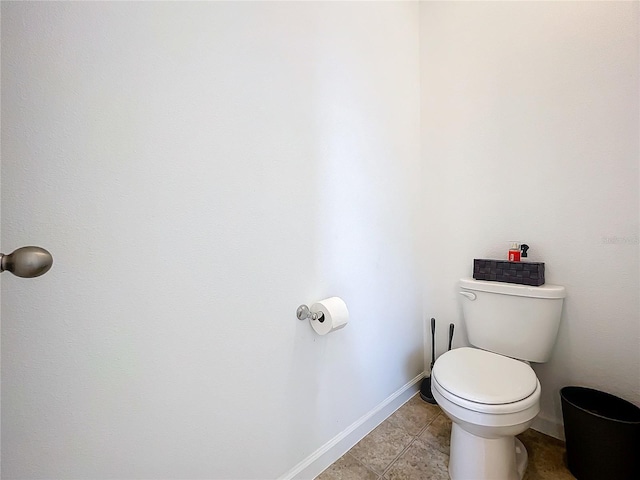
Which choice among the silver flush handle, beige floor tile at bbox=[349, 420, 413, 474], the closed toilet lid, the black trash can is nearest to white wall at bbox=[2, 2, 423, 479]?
beige floor tile at bbox=[349, 420, 413, 474]

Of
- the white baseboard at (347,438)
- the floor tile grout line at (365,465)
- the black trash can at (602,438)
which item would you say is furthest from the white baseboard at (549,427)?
the floor tile grout line at (365,465)

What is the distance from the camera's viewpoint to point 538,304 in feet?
4.05

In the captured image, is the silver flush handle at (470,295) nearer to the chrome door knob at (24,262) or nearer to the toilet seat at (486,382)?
the toilet seat at (486,382)

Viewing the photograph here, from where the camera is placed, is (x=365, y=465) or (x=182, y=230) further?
(x=365, y=465)

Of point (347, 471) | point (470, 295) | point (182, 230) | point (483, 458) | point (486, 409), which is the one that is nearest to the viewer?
point (182, 230)

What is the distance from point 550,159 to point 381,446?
1.54 metres

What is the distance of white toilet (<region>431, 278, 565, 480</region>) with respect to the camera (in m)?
0.95

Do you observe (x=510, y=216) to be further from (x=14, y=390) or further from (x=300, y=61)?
(x=14, y=390)

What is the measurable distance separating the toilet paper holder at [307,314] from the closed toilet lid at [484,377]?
1.70 feet

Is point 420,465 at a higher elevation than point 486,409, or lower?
lower

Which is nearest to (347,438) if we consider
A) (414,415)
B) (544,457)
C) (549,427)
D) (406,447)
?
(406,447)

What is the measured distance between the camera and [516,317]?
128cm

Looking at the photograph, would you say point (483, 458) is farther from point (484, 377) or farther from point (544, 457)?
point (544, 457)

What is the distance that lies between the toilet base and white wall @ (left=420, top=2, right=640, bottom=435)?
Answer: 1.59ft
